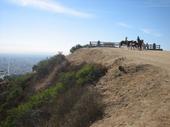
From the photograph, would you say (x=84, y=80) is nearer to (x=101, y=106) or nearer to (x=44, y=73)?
(x=101, y=106)

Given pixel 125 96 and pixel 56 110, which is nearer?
pixel 125 96

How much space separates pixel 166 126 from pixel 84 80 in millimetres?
10666

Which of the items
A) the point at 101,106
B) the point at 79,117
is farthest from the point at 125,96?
the point at 79,117

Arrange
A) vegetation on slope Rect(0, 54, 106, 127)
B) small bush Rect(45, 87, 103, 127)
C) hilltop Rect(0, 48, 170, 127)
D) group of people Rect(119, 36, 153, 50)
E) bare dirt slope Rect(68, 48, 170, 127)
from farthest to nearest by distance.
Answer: group of people Rect(119, 36, 153, 50) < vegetation on slope Rect(0, 54, 106, 127) < small bush Rect(45, 87, 103, 127) < hilltop Rect(0, 48, 170, 127) < bare dirt slope Rect(68, 48, 170, 127)

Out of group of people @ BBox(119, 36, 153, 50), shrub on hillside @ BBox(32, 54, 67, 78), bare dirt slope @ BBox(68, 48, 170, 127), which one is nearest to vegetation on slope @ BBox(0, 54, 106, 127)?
bare dirt slope @ BBox(68, 48, 170, 127)

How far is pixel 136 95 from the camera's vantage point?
1706cm

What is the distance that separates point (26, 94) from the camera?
33.4 meters

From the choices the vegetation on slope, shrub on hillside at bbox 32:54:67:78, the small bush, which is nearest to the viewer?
the small bush

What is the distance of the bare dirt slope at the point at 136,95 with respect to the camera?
46.8 ft

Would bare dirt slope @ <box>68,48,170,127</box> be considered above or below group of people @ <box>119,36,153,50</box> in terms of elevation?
below

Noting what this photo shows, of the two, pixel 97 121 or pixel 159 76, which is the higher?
pixel 159 76

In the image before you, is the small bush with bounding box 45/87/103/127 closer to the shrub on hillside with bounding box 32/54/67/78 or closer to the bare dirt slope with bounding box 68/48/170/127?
the bare dirt slope with bounding box 68/48/170/127

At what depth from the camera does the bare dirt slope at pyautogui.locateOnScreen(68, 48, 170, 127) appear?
14.3 metres

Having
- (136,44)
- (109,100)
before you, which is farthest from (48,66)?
(109,100)
